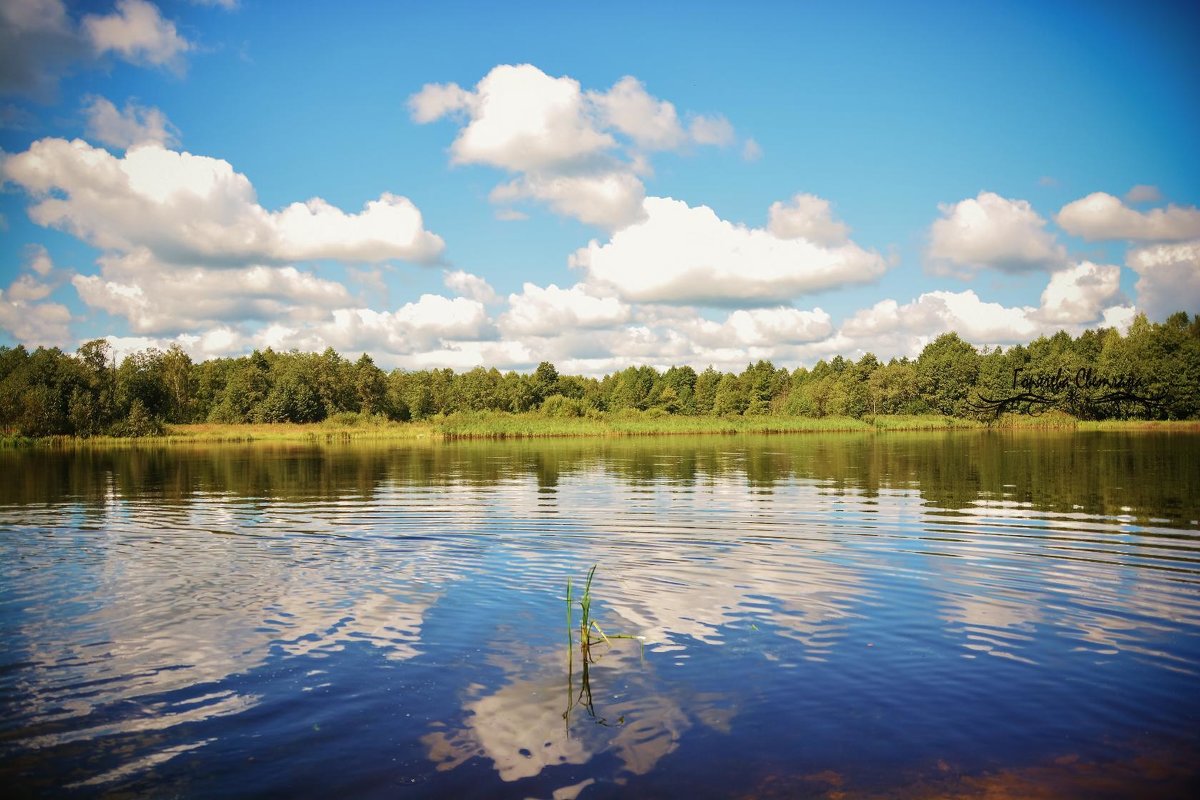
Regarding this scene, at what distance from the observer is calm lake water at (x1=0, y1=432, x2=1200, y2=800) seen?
7781mm

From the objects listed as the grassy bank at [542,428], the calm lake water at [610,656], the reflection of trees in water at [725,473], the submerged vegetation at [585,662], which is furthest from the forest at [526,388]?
the submerged vegetation at [585,662]

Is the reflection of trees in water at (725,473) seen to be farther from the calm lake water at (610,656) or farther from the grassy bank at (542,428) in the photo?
the grassy bank at (542,428)

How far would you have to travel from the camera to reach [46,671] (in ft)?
34.9

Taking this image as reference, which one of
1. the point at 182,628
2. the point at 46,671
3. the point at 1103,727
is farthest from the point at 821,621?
the point at 46,671

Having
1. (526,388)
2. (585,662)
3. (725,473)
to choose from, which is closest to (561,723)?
(585,662)

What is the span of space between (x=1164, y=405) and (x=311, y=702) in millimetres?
136647

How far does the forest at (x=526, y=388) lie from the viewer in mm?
107875

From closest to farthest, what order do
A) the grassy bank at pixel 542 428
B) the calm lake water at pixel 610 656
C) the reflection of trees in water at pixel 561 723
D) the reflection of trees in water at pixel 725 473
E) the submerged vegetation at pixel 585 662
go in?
the calm lake water at pixel 610 656 → the reflection of trees in water at pixel 561 723 → the submerged vegetation at pixel 585 662 → the reflection of trees in water at pixel 725 473 → the grassy bank at pixel 542 428

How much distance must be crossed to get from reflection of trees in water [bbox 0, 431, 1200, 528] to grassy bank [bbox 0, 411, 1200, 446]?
4027 cm

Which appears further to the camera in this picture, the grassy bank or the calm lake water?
the grassy bank

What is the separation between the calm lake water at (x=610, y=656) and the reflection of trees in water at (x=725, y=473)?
5.92 metres

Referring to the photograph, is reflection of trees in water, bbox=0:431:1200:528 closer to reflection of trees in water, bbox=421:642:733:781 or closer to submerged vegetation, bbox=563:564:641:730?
submerged vegetation, bbox=563:564:641:730

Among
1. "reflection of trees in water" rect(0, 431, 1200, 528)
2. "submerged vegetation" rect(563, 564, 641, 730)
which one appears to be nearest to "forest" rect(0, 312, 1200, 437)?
"reflection of trees in water" rect(0, 431, 1200, 528)

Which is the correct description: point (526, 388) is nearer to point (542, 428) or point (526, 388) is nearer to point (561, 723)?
point (542, 428)
